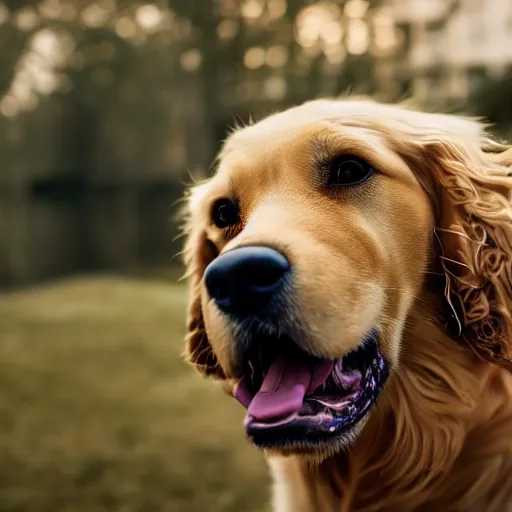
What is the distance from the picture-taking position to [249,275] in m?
1.82

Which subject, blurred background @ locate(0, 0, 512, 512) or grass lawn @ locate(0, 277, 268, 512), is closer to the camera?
grass lawn @ locate(0, 277, 268, 512)

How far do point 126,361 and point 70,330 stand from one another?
4.80ft

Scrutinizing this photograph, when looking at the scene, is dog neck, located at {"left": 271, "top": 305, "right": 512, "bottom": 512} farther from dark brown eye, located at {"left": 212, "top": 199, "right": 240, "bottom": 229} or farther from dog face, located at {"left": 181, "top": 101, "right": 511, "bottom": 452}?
dark brown eye, located at {"left": 212, "top": 199, "right": 240, "bottom": 229}

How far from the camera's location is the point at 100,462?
456 centimetres

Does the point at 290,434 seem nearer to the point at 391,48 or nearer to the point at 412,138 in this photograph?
the point at 412,138

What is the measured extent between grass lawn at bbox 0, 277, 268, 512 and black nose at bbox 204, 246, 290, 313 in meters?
2.44

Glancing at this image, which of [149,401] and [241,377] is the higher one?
[241,377]

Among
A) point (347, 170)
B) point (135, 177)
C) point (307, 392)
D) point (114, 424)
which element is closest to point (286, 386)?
point (307, 392)

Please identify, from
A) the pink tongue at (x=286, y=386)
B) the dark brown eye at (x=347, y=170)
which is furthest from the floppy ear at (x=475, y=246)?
the pink tongue at (x=286, y=386)

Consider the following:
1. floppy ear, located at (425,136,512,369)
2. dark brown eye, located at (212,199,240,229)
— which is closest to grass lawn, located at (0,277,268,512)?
dark brown eye, located at (212,199,240,229)

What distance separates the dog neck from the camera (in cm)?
211

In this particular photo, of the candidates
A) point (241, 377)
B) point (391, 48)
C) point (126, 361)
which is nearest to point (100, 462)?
point (126, 361)

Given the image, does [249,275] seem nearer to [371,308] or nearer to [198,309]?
[371,308]

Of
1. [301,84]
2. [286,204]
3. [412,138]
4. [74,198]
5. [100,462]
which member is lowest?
[74,198]
